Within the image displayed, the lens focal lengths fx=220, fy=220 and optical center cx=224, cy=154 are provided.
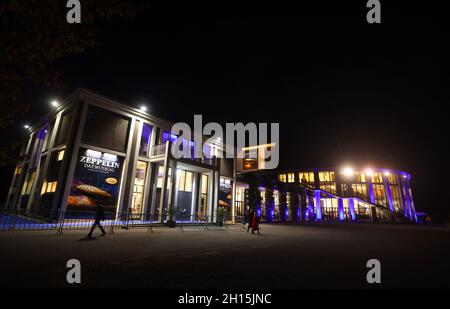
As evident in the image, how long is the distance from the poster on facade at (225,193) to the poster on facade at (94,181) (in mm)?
11591

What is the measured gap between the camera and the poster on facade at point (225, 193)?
84.6ft

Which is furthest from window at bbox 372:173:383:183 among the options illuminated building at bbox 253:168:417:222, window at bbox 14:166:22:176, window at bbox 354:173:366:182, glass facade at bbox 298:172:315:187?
window at bbox 14:166:22:176

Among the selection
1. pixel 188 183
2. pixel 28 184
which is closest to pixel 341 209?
pixel 188 183

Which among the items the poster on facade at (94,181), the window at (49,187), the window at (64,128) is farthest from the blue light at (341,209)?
the window at (64,128)

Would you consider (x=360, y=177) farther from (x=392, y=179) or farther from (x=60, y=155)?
(x=60, y=155)

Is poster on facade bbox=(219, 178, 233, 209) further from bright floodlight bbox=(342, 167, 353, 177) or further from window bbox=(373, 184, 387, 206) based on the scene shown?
window bbox=(373, 184, 387, 206)

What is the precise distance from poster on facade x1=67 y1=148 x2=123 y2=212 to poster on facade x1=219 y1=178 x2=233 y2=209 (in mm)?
11591

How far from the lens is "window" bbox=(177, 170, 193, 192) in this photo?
21.9m

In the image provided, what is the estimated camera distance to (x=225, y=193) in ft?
86.9

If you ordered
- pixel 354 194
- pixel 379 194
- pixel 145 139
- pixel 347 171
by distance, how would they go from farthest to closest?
1. pixel 347 171
2. pixel 379 194
3. pixel 354 194
4. pixel 145 139

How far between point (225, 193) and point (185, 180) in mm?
6106

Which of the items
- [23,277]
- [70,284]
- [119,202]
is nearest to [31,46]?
[23,277]

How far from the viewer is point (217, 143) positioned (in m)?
27.6

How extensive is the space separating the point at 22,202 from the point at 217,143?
67.5ft
